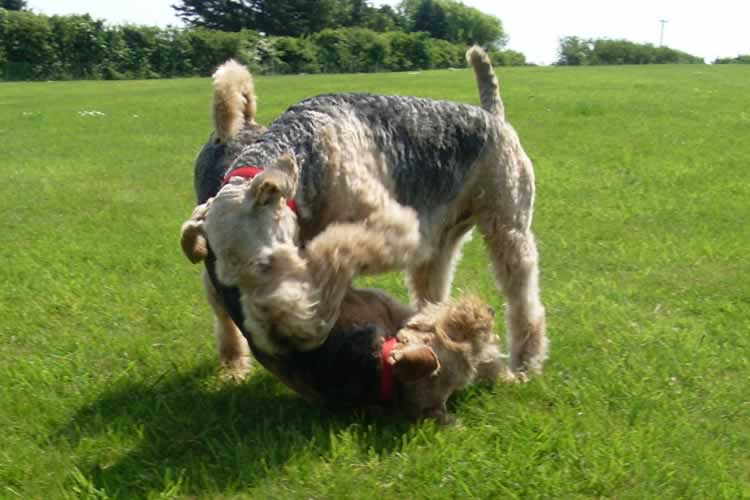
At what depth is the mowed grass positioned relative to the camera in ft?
9.31

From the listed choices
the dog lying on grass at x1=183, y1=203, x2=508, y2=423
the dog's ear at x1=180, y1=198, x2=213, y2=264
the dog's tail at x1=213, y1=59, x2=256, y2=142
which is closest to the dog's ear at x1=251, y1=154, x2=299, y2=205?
the dog lying on grass at x1=183, y1=203, x2=508, y2=423

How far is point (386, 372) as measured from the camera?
118 inches

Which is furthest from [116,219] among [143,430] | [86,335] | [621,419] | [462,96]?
[462,96]

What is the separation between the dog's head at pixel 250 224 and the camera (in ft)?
8.39

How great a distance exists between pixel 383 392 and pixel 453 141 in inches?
49.2

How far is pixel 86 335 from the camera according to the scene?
4.34m

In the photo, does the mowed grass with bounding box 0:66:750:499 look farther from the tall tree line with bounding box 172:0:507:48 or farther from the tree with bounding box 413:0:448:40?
the tree with bounding box 413:0:448:40

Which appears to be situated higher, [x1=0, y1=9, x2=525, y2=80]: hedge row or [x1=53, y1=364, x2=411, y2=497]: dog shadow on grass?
[x1=0, y1=9, x2=525, y2=80]: hedge row

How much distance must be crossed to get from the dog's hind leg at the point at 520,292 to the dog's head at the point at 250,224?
1451 millimetres

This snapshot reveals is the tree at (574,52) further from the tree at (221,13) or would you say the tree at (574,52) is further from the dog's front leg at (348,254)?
the dog's front leg at (348,254)

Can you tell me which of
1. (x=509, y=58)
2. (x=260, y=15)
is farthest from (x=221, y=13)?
(x=509, y=58)

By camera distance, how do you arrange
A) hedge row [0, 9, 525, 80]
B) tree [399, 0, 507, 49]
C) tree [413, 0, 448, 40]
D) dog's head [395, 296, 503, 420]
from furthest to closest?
1. tree [399, 0, 507, 49]
2. tree [413, 0, 448, 40]
3. hedge row [0, 9, 525, 80]
4. dog's head [395, 296, 503, 420]

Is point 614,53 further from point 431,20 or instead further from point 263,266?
point 263,266

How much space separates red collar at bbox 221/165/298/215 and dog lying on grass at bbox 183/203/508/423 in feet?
0.24
